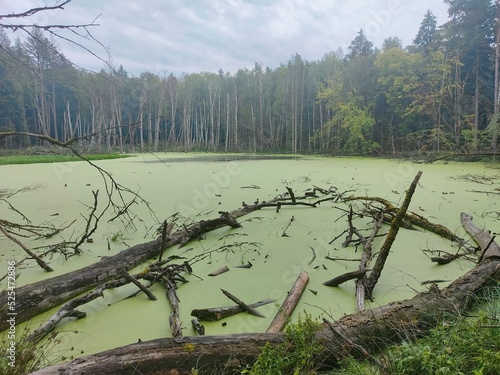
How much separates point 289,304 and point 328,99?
17988 mm

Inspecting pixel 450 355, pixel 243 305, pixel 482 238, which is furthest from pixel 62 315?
pixel 482 238

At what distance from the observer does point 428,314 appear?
4.18ft

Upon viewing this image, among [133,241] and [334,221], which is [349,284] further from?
[133,241]

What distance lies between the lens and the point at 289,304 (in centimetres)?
158


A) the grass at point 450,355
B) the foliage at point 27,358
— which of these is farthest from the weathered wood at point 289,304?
the foliage at point 27,358

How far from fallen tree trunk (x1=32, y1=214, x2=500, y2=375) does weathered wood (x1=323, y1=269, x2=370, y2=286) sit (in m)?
0.35

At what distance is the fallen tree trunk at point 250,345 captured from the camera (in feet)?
3.29

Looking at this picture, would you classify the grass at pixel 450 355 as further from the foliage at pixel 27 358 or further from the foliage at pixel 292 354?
the foliage at pixel 27 358

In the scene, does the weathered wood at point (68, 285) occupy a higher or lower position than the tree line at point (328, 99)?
lower

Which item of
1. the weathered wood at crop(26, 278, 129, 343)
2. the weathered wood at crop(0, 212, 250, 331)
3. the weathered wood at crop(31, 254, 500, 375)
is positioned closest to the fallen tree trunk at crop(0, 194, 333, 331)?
the weathered wood at crop(0, 212, 250, 331)

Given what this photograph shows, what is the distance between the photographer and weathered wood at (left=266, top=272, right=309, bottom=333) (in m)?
1.37

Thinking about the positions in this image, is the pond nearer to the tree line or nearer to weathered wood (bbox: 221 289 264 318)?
weathered wood (bbox: 221 289 264 318)

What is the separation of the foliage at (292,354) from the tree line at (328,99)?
24.2 ft

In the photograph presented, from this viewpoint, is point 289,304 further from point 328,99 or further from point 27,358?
point 328,99
